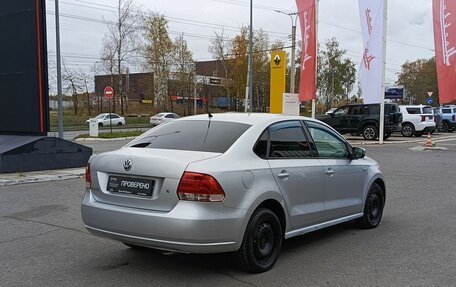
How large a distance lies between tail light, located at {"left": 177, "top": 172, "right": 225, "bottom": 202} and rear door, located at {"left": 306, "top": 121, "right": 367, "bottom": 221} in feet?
6.10

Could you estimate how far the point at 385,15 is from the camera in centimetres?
2398

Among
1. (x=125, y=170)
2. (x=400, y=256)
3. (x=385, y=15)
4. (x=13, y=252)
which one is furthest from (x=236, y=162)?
(x=385, y=15)

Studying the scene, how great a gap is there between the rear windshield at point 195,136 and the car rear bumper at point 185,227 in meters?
0.70

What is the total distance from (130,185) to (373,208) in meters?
3.82

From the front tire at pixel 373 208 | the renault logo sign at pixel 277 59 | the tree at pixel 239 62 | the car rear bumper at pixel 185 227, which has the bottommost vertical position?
the front tire at pixel 373 208

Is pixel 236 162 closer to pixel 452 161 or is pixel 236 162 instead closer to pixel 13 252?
pixel 13 252

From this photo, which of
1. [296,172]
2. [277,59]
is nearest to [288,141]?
[296,172]

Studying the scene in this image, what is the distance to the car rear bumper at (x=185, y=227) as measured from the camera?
4.33 metres

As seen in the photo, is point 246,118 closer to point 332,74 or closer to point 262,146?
point 262,146

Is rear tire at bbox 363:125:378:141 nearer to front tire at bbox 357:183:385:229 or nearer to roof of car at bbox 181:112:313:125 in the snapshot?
front tire at bbox 357:183:385:229

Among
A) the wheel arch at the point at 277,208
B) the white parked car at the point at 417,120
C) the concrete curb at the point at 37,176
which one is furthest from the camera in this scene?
the white parked car at the point at 417,120

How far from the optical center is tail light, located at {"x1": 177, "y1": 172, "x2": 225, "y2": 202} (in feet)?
14.3

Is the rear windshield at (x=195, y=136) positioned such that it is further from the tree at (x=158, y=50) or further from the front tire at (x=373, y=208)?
the tree at (x=158, y=50)

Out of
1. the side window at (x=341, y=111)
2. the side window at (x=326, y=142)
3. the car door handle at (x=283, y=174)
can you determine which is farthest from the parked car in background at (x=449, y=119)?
the car door handle at (x=283, y=174)
